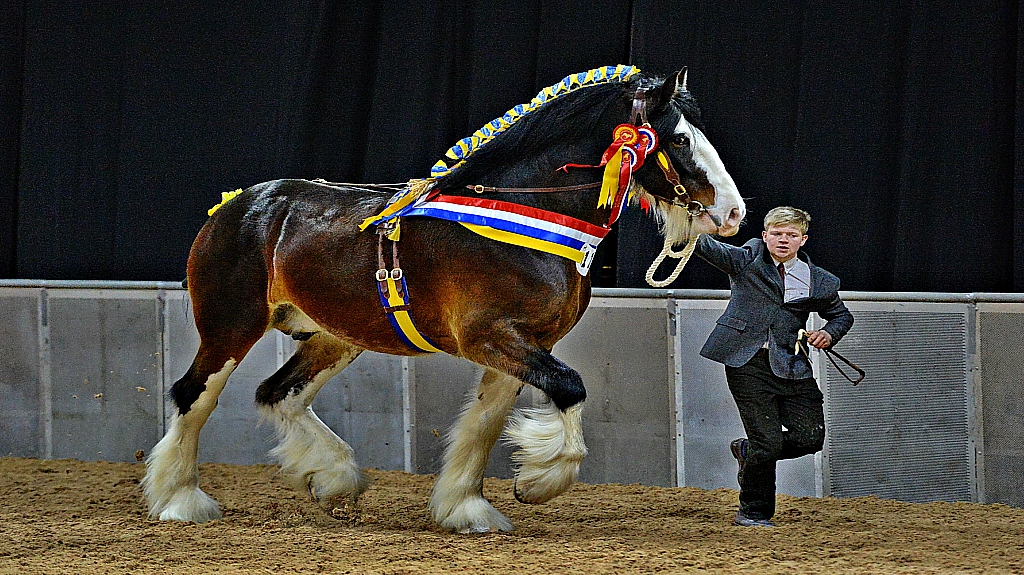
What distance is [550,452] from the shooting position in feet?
12.4

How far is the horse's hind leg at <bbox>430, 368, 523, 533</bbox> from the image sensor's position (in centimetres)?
419

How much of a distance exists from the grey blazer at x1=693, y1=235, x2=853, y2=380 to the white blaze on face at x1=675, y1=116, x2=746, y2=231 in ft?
0.84

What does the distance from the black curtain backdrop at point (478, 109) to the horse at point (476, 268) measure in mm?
1607

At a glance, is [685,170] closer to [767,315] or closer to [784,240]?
[784,240]

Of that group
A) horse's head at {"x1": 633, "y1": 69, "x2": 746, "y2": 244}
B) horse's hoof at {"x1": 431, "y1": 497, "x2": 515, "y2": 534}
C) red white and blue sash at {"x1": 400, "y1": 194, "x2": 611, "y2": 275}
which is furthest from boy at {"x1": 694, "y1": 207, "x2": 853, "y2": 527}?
horse's hoof at {"x1": 431, "y1": 497, "x2": 515, "y2": 534}

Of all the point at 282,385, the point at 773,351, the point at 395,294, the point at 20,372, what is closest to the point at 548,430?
the point at 395,294

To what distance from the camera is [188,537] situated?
4.17 m

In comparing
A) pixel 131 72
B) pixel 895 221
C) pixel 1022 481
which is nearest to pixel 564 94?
pixel 895 221

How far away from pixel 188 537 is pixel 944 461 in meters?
3.49

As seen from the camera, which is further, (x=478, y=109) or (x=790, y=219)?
(x=478, y=109)

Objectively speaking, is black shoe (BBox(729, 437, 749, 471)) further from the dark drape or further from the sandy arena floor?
the dark drape

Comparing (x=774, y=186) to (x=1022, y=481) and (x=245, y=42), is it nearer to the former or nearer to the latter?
(x=1022, y=481)

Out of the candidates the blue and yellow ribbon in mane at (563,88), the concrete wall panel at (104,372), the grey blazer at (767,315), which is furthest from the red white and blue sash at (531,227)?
the concrete wall panel at (104,372)

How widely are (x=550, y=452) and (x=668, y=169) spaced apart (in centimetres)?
121
